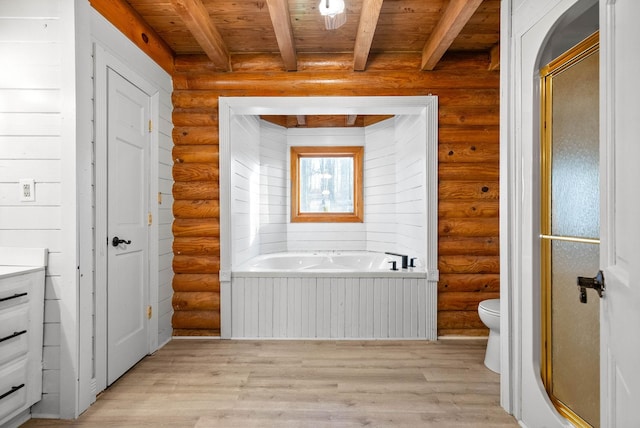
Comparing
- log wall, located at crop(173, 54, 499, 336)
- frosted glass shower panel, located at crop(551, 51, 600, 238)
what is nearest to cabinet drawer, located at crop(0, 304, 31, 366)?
log wall, located at crop(173, 54, 499, 336)

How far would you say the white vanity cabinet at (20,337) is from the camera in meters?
1.79

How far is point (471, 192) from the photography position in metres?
3.27

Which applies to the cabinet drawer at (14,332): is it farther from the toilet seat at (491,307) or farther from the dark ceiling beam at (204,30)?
the toilet seat at (491,307)

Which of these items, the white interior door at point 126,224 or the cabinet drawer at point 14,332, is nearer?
the cabinet drawer at point 14,332

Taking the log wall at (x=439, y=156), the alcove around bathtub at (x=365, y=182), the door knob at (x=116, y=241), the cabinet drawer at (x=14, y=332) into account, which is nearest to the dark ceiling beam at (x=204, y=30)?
the log wall at (x=439, y=156)

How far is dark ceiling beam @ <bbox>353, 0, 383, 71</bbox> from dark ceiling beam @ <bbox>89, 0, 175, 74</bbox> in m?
1.62

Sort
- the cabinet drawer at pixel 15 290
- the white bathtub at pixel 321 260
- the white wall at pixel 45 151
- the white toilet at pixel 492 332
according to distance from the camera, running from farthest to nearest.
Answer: the white bathtub at pixel 321 260, the white toilet at pixel 492 332, the white wall at pixel 45 151, the cabinet drawer at pixel 15 290

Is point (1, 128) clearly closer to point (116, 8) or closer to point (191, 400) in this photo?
point (116, 8)

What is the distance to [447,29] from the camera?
8.45 ft

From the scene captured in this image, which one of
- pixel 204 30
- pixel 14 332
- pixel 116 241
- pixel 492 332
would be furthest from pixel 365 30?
pixel 14 332

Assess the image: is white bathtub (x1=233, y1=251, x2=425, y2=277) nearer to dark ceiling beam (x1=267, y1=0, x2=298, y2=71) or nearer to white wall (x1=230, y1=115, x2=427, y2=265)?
white wall (x1=230, y1=115, x2=427, y2=265)

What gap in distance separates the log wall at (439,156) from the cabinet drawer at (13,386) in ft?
4.72

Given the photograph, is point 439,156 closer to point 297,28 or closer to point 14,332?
point 297,28

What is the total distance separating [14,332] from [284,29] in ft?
7.90
